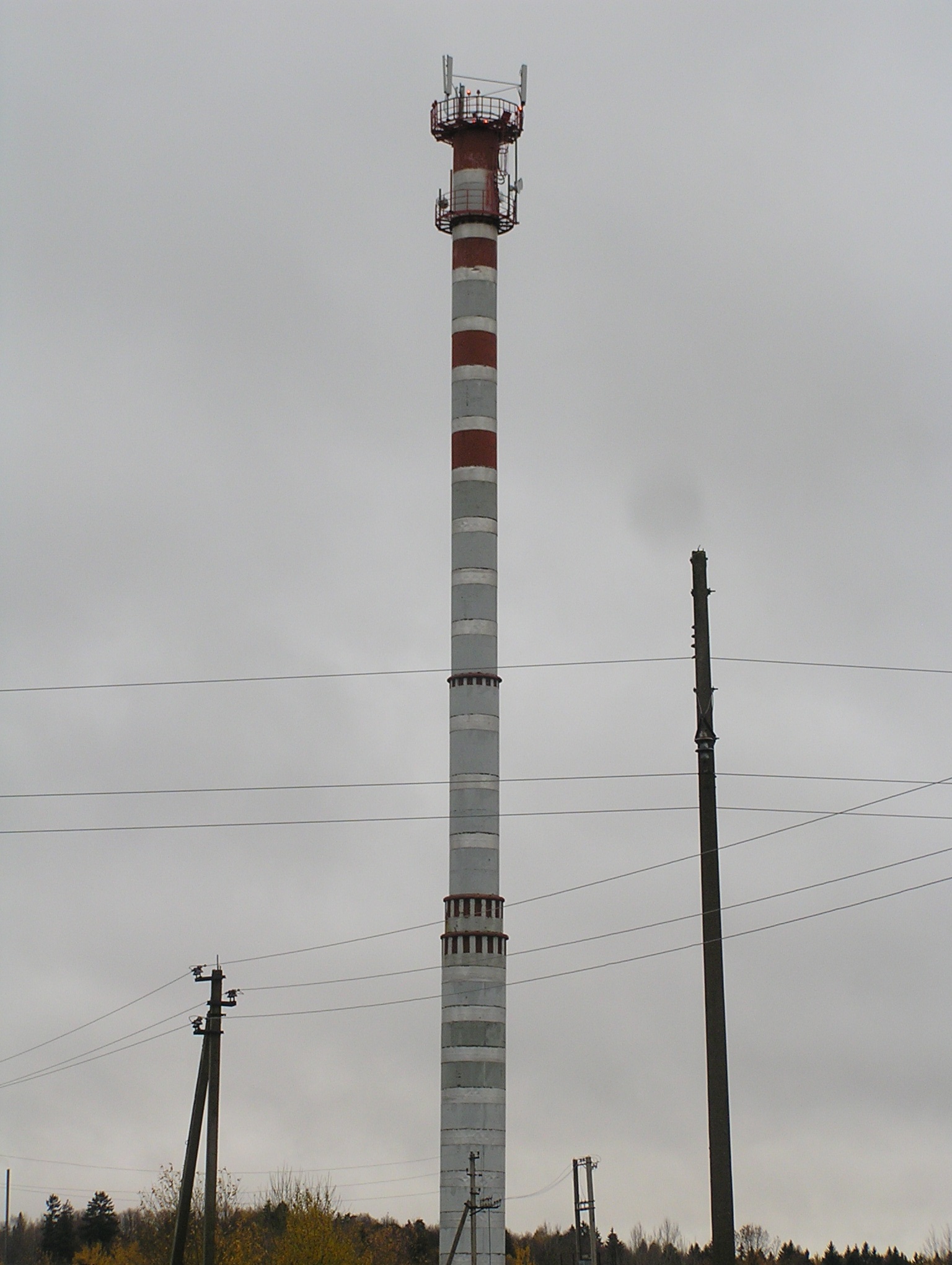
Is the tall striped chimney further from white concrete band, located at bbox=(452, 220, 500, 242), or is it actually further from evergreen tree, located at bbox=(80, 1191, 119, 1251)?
evergreen tree, located at bbox=(80, 1191, 119, 1251)

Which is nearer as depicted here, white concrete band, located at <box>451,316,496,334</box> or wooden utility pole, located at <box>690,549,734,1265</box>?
wooden utility pole, located at <box>690,549,734,1265</box>

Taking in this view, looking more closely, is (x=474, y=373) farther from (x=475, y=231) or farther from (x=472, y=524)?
(x=475, y=231)

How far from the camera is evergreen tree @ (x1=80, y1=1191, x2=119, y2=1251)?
98.1 meters

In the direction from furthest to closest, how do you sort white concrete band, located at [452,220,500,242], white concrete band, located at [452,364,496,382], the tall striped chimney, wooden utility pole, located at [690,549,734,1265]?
white concrete band, located at [452,220,500,242], white concrete band, located at [452,364,496,382], the tall striped chimney, wooden utility pole, located at [690,549,734,1265]

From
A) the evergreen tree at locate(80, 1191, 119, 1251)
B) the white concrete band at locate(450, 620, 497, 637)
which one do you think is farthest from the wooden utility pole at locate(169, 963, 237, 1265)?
the evergreen tree at locate(80, 1191, 119, 1251)

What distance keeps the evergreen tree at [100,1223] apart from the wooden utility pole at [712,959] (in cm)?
7631

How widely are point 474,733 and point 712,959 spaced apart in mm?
23525

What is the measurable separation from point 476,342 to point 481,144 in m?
6.81

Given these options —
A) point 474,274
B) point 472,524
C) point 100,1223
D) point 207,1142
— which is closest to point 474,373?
point 474,274

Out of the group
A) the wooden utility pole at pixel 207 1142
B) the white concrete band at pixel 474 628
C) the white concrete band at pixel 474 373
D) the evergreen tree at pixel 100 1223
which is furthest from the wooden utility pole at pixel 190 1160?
the evergreen tree at pixel 100 1223

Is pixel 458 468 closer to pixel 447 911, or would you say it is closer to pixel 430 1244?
pixel 447 911

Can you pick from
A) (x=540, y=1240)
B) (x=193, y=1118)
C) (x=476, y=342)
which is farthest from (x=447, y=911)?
(x=540, y=1240)

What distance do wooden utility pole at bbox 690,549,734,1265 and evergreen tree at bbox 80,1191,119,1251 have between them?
76315 millimetres

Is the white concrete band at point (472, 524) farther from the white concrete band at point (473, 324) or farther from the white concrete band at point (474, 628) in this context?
the white concrete band at point (473, 324)
